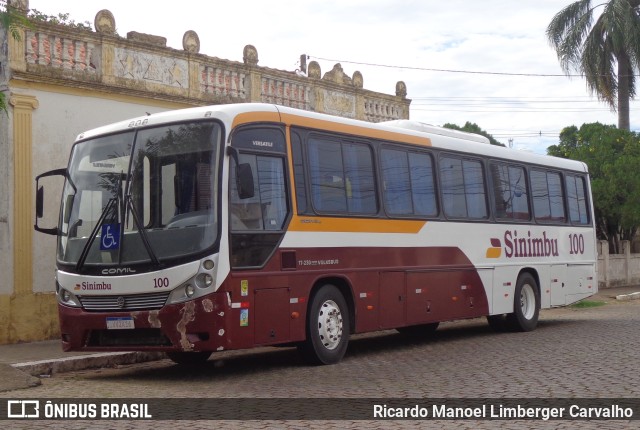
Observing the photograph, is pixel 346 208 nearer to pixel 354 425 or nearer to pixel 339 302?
pixel 339 302

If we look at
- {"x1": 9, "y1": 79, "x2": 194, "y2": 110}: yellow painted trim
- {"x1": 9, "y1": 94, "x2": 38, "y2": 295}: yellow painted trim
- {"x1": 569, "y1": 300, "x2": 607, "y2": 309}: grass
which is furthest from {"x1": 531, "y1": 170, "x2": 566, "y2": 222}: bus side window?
{"x1": 9, "y1": 94, "x2": 38, "y2": 295}: yellow painted trim

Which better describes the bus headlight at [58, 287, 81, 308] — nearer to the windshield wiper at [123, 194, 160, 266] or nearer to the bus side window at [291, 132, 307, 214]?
the windshield wiper at [123, 194, 160, 266]

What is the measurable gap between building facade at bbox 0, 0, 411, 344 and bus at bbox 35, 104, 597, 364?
328 centimetres

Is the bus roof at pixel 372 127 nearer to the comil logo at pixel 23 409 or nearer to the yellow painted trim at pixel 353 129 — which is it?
the yellow painted trim at pixel 353 129

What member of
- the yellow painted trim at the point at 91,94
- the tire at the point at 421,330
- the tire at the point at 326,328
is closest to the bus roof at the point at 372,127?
the tire at the point at 326,328

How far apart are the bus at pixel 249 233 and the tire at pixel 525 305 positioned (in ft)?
8.21

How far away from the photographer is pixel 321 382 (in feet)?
34.9

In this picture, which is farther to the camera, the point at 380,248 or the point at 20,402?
the point at 380,248

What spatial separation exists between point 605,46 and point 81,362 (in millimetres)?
30674

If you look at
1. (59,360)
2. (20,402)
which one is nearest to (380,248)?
(59,360)

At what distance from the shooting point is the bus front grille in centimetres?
1088

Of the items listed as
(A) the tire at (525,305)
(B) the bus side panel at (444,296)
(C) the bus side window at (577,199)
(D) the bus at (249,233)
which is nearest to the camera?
(D) the bus at (249,233)

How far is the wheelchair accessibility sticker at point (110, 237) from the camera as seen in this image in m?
11.3

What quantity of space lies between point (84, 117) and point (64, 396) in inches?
316
